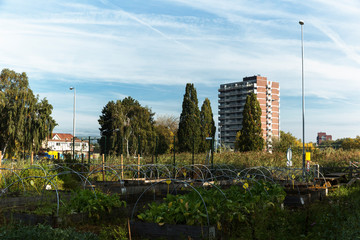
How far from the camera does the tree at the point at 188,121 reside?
3956cm

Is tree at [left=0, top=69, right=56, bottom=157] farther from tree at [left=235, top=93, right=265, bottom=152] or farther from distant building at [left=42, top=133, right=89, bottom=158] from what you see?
tree at [left=235, top=93, right=265, bottom=152]

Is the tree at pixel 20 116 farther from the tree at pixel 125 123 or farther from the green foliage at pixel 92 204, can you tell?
the green foliage at pixel 92 204

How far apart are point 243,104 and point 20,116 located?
9042 cm

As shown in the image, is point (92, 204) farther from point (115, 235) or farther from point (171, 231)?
point (171, 231)

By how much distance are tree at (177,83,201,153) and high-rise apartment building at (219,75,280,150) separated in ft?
231

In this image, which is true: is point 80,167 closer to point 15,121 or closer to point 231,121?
point 15,121

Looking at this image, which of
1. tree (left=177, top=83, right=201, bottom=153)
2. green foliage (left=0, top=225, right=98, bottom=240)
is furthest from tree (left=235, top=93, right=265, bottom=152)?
green foliage (left=0, top=225, right=98, bottom=240)

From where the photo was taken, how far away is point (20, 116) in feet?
106

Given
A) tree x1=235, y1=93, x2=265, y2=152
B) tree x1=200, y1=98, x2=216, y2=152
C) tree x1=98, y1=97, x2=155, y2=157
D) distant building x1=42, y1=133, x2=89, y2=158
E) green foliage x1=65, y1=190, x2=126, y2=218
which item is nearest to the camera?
green foliage x1=65, y1=190, x2=126, y2=218

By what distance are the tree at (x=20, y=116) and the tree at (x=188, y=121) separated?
12681 millimetres

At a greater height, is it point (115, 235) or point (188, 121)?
point (188, 121)

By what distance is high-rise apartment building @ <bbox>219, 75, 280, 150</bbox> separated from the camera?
112438mm

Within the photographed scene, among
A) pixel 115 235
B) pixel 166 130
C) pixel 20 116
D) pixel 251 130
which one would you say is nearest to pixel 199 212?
pixel 115 235

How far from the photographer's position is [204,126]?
46.8 m
